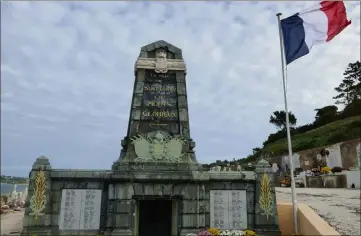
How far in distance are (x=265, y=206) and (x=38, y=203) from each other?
21.8ft

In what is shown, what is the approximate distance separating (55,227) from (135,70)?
5.48m

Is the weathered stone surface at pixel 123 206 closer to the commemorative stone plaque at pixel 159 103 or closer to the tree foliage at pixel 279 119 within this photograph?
the commemorative stone plaque at pixel 159 103

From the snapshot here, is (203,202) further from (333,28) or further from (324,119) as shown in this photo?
(324,119)

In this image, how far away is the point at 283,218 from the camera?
10.6m

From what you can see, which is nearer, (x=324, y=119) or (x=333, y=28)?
(x=333, y=28)

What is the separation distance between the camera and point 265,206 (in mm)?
9844

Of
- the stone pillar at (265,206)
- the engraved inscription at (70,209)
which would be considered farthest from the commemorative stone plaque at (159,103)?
the stone pillar at (265,206)

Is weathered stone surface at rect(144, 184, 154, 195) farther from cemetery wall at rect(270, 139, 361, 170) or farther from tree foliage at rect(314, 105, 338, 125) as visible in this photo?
tree foliage at rect(314, 105, 338, 125)

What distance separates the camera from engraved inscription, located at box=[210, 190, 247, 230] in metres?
9.73

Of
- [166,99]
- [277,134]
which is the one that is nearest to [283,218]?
[166,99]


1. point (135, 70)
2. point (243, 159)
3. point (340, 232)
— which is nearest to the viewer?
→ point (340, 232)

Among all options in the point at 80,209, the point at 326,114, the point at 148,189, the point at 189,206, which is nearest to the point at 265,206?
the point at 189,206

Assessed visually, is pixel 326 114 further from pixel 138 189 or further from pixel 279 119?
pixel 138 189

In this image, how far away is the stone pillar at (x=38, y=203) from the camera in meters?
9.26
